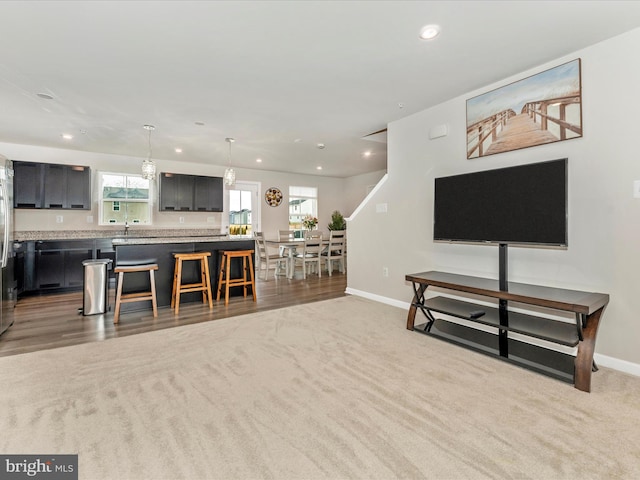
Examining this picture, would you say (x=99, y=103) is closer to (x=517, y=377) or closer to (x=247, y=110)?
(x=247, y=110)

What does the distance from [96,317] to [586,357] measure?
15.4ft

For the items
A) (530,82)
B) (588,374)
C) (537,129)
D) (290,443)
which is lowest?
(290,443)

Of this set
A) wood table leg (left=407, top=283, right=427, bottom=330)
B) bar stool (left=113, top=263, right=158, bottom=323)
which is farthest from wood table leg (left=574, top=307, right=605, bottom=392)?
bar stool (left=113, top=263, right=158, bottom=323)

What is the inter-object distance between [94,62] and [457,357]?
3.94 metres

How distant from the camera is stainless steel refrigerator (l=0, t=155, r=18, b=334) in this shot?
3.03m

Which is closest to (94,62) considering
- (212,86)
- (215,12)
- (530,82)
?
(212,86)

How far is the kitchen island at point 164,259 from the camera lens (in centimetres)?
406

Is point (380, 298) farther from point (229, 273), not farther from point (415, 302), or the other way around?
point (229, 273)

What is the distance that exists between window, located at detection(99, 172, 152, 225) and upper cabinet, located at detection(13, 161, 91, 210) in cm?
39

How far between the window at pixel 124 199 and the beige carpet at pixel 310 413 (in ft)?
13.8

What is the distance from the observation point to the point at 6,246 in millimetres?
3105

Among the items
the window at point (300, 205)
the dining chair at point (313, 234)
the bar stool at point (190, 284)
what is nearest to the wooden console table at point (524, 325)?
the bar stool at point (190, 284)

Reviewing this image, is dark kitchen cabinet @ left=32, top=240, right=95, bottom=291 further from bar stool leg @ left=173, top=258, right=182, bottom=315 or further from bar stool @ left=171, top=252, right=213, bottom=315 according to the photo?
bar stool leg @ left=173, top=258, right=182, bottom=315

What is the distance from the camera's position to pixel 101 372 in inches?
90.5
